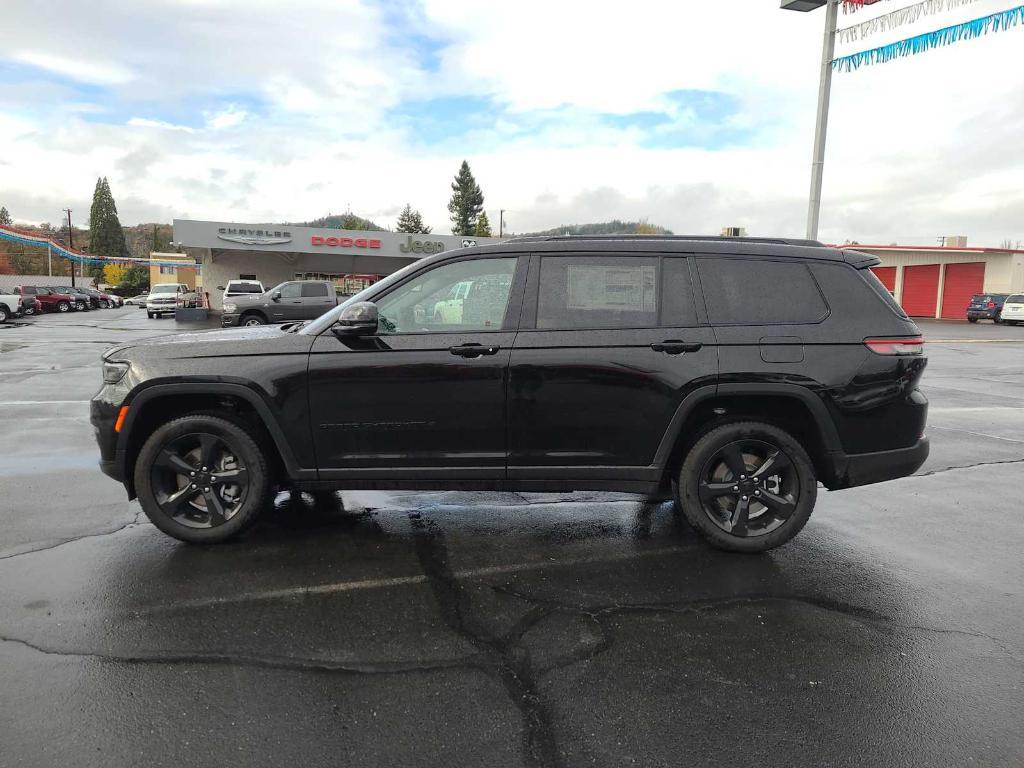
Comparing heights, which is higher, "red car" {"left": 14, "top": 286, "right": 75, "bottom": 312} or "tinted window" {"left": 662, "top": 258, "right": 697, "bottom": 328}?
"tinted window" {"left": 662, "top": 258, "right": 697, "bottom": 328}

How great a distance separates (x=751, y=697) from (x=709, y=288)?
2.34m

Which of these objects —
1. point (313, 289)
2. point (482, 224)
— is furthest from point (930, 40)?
point (482, 224)

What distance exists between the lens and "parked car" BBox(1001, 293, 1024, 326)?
34.8 m

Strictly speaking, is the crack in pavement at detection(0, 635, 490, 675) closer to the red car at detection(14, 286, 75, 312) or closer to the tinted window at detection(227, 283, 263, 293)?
the tinted window at detection(227, 283, 263, 293)

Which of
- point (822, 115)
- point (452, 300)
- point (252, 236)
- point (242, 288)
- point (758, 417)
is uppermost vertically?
point (822, 115)

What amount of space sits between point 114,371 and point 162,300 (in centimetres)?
3927

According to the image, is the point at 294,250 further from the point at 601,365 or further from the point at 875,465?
the point at 875,465

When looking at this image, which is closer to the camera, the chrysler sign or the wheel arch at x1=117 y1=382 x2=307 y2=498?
the wheel arch at x1=117 y1=382 x2=307 y2=498

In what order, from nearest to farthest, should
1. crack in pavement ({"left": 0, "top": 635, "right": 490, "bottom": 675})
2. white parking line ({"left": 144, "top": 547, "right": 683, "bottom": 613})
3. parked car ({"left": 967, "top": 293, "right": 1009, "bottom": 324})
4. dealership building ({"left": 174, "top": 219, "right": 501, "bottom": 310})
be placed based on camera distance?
crack in pavement ({"left": 0, "top": 635, "right": 490, "bottom": 675}), white parking line ({"left": 144, "top": 547, "right": 683, "bottom": 613}), parked car ({"left": 967, "top": 293, "right": 1009, "bottom": 324}), dealership building ({"left": 174, "top": 219, "right": 501, "bottom": 310})

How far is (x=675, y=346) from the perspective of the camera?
408 centimetres

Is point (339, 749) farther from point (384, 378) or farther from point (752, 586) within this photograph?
point (752, 586)

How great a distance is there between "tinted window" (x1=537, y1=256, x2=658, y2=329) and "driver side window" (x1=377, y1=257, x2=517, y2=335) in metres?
0.26

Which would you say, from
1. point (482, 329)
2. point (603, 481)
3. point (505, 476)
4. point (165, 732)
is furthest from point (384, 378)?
point (165, 732)

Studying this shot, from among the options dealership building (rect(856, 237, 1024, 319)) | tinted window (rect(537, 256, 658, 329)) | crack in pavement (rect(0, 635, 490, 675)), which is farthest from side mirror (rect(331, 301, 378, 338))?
dealership building (rect(856, 237, 1024, 319))
